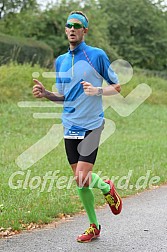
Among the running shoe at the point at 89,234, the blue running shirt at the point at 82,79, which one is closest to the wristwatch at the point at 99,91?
the blue running shirt at the point at 82,79

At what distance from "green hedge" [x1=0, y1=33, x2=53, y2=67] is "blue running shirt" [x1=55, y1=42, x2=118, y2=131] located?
17.8 m

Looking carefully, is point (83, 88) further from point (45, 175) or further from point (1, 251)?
point (45, 175)

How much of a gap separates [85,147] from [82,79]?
0.67 m

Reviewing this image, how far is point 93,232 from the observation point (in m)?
6.05

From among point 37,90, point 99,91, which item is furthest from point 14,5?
point 99,91

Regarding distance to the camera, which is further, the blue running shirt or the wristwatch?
the blue running shirt

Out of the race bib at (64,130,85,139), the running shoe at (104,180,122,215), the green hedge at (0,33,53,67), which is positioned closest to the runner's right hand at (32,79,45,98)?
the race bib at (64,130,85,139)

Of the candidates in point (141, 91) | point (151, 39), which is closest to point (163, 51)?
point (151, 39)

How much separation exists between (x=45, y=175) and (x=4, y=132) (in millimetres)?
5743

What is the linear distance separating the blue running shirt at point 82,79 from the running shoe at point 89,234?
1.03 meters

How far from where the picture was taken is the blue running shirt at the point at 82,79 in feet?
19.1

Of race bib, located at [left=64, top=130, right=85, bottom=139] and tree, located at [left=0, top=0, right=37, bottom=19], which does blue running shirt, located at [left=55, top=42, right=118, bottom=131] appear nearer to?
race bib, located at [left=64, top=130, right=85, bottom=139]

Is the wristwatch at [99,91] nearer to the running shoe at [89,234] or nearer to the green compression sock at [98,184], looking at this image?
the green compression sock at [98,184]

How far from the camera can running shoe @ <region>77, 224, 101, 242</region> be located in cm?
596
